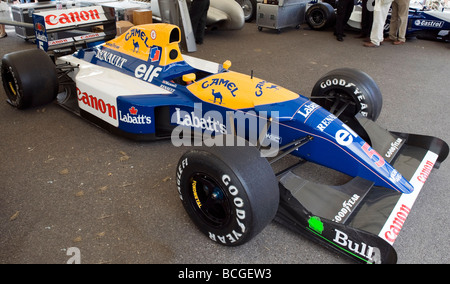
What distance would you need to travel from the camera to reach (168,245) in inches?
91.7

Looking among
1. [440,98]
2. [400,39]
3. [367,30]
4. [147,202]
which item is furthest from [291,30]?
[147,202]

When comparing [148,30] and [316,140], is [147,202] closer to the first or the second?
[316,140]

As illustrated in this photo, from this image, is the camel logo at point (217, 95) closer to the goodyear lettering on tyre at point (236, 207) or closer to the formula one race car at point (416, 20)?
the goodyear lettering on tyre at point (236, 207)

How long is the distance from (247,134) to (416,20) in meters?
6.21

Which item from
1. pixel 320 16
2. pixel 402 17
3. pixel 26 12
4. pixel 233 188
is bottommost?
pixel 233 188

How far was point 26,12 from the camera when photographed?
6.62 m

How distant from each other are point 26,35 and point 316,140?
20.5 ft

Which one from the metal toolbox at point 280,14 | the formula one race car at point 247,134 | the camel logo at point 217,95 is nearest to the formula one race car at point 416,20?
the metal toolbox at point 280,14

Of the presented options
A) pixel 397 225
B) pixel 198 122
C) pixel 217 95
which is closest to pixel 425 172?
pixel 397 225

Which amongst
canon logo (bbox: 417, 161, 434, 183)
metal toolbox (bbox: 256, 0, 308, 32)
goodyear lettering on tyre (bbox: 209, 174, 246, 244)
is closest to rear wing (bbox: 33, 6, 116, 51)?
goodyear lettering on tyre (bbox: 209, 174, 246, 244)

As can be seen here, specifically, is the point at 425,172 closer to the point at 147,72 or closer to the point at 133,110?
the point at 133,110

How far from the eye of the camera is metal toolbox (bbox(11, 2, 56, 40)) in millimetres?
6594

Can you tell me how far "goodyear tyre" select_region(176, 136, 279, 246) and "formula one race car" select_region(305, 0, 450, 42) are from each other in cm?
658

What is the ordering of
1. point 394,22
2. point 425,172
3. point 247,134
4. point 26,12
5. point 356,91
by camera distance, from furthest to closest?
point 394,22 < point 26,12 < point 356,91 < point 247,134 < point 425,172
